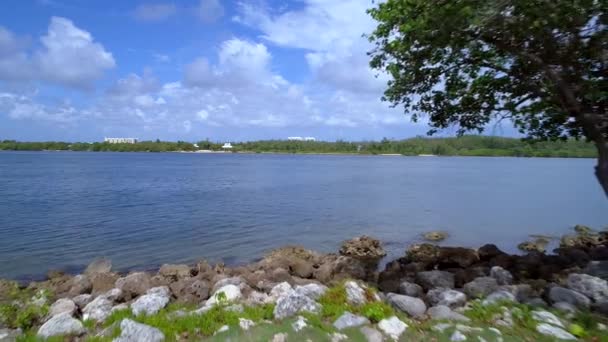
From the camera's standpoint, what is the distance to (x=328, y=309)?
21.5 ft

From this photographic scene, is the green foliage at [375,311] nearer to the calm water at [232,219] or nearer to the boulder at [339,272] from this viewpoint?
the boulder at [339,272]

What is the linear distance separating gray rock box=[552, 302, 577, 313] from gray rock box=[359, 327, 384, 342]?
3.41m

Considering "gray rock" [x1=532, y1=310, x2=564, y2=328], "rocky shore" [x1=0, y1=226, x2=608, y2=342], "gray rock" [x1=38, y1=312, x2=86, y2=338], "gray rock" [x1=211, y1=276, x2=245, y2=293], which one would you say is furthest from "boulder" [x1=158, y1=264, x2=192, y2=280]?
"gray rock" [x1=532, y1=310, x2=564, y2=328]

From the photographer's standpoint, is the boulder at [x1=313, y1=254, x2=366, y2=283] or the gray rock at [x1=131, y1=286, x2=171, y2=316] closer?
the gray rock at [x1=131, y1=286, x2=171, y2=316]

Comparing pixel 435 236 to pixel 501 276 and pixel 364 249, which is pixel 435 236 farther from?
pixel 501 276

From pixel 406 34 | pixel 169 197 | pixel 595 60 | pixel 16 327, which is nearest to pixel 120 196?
pixel 169 197

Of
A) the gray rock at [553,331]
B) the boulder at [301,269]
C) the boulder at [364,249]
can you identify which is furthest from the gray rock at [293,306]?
the boulder at [364,249]

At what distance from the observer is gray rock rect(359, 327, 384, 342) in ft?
18.0

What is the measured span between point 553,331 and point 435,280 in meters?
4.17

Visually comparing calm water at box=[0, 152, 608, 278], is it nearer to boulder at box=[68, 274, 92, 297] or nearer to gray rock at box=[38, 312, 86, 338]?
boulder at box=[68, 274, 92, 297]

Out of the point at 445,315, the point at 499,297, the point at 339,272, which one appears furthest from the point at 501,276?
the point at 339,272

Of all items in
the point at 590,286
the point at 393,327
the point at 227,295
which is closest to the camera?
the point at 393,327

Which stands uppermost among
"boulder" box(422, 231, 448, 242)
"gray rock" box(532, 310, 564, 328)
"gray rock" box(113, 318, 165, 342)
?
"gray rock" box(532, 310, 564, 328)

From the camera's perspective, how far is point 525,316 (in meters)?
6.31
